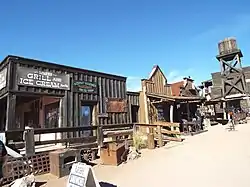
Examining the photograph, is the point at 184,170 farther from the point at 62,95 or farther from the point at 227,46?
the point at 227,46

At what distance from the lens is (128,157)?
8547 millimetres

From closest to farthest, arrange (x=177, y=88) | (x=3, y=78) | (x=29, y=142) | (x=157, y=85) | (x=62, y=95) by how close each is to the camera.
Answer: (x=29, y=142)
(x=3, y=78)
(x=62, y=95)
(x=157, y=85)
(x=177, y=88)

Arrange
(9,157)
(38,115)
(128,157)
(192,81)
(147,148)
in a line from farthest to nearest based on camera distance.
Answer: (192,81) → (38,115) → (147,148) → (128,157) → (9,157)

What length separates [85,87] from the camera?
11.0m

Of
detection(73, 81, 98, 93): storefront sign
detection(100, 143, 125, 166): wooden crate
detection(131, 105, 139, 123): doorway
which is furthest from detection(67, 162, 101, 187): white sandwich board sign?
detection(131, 105, 139, 123): doorway

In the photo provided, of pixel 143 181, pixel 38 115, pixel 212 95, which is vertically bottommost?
pixel 143 181

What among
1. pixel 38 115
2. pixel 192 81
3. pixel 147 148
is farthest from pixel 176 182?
pixel 192 81

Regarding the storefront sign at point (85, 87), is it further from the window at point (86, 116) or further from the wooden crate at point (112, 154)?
the wooden crate at point (112, 154)

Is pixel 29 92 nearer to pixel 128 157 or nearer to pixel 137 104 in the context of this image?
pixel 128 157

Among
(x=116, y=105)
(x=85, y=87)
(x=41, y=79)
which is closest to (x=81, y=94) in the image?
(x=85, y=87)

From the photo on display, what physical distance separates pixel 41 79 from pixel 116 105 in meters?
4.62

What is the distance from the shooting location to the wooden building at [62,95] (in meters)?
8.59

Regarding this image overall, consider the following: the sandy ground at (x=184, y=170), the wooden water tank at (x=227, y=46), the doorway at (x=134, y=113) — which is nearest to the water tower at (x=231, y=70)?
the wooden water tank at (x=227, y=46)

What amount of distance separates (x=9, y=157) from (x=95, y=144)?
11.4 feet
